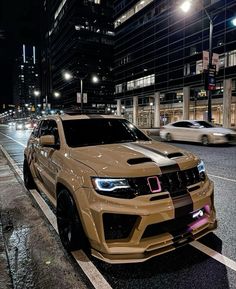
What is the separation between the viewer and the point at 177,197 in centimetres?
328

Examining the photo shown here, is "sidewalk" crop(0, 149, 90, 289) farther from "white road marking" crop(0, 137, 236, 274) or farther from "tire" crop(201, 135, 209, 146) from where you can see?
"tire" crop(201, 135, 209, 146)

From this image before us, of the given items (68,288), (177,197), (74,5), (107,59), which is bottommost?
(68,288)

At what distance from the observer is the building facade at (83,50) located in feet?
306

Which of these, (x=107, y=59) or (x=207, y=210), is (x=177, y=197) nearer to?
(x=207, y=210)

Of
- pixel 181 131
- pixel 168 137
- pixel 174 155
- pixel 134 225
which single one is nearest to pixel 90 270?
pixel 134 225

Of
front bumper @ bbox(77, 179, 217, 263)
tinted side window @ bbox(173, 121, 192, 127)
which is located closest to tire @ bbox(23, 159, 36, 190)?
front bumper @ bbox(77, 179, 217, 263)

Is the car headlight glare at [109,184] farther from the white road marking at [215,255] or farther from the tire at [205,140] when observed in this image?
the tire at [205,140]

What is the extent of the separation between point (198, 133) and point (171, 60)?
30032mm

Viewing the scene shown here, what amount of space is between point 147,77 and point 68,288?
4878cm

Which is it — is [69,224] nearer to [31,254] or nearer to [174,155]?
[31,254]

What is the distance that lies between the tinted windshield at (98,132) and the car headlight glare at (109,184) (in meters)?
1.33

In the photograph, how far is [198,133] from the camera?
1611cm

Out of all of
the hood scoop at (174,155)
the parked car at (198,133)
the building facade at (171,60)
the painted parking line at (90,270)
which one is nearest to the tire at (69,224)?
the painted parking line at (90,270)

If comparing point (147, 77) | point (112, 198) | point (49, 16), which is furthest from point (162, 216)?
point (49, 16)
